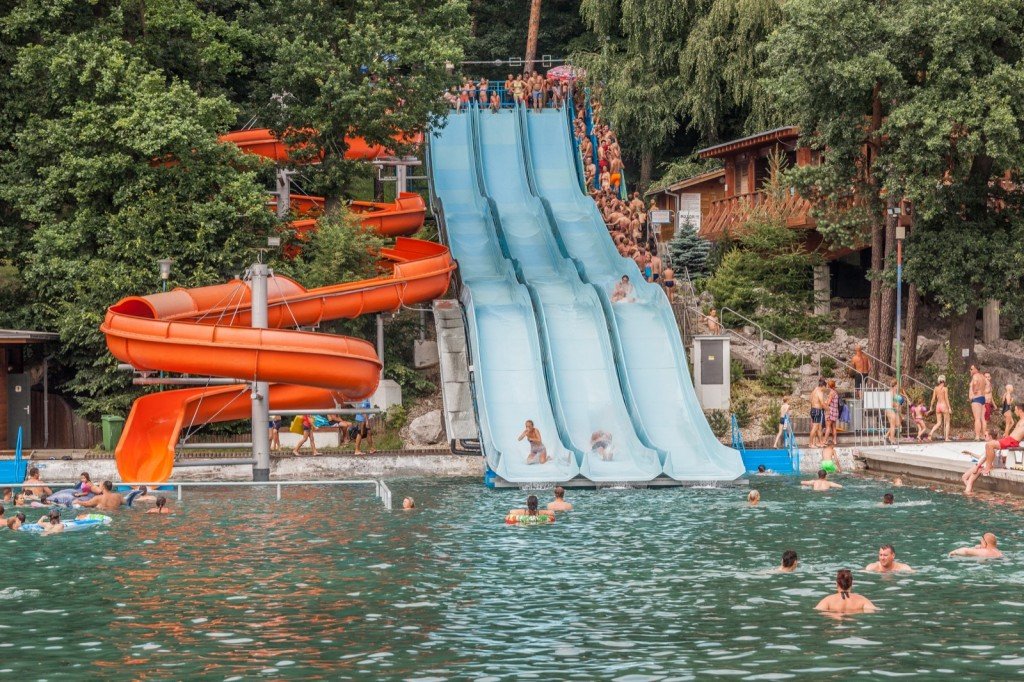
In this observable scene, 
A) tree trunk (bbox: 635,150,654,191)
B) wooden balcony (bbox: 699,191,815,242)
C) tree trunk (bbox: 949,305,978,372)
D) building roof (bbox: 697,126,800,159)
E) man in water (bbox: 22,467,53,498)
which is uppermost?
tree trunk (bbox: 635,150,654,191)

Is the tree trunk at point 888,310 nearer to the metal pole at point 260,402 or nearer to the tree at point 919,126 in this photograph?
the tree at point 919,126

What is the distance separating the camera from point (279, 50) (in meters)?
36.3

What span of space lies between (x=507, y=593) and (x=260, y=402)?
10909mm

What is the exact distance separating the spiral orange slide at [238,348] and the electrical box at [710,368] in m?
6.36

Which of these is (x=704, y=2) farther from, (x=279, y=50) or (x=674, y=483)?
(x=674, y=483)

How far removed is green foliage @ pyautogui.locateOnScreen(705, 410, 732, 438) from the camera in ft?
107

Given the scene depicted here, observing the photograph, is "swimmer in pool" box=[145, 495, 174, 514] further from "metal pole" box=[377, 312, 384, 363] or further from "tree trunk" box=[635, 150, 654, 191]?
"tree trunk" box=[635, 150, 654, 191]

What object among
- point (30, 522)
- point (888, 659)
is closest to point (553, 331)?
point (30, 522)

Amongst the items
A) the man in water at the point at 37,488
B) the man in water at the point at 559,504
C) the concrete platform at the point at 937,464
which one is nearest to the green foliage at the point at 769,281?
the concrete platform at the point at 937,464

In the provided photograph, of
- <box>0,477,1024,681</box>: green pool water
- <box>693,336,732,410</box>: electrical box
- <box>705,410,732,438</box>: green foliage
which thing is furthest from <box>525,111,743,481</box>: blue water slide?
<box>0,477,1024,681</box>: green pool water

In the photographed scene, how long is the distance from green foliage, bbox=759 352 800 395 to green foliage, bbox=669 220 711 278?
9.22m

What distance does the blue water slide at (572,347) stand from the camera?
28.6 metres

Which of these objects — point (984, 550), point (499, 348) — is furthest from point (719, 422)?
point (984, 550)

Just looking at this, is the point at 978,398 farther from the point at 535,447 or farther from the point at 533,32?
the point at 533,32
